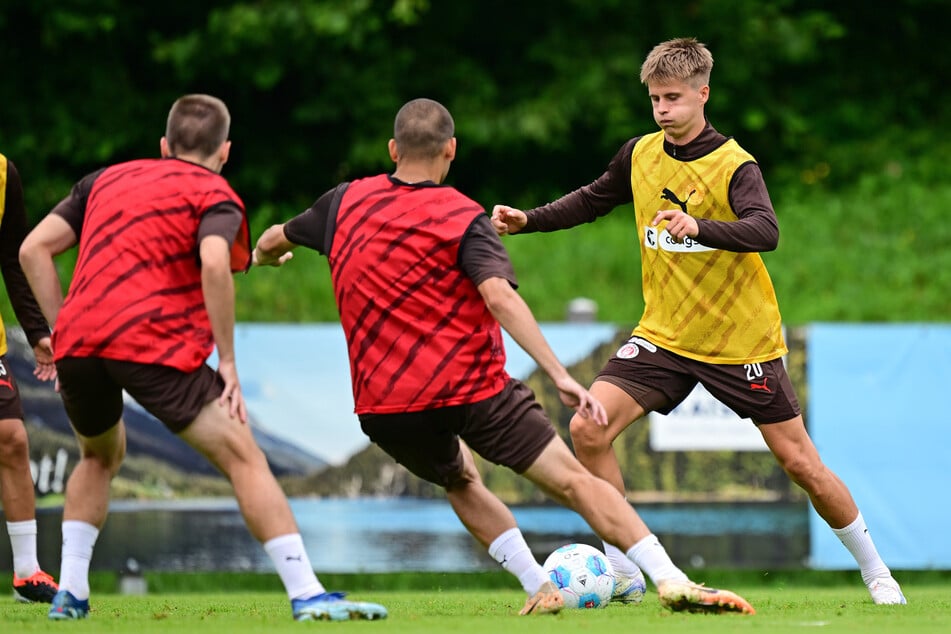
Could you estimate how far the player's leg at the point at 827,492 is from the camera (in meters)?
6.82

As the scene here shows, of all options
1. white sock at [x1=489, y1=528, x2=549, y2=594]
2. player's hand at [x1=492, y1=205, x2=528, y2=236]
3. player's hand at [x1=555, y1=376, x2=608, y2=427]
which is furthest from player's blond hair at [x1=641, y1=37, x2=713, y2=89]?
white sock at [x1=489, y1=528, x2=549, y2=594]

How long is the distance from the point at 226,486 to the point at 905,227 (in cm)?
917

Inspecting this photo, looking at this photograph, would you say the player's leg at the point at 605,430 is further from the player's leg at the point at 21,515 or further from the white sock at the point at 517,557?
the player's leg at the point at 21,515

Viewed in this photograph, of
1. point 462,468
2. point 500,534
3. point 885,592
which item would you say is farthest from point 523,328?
point 885,592

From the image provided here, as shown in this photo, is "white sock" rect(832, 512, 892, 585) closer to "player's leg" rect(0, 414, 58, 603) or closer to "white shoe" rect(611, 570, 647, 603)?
"white shoe" rect(611, 570, 647, 603)

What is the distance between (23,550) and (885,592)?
4.41 metres

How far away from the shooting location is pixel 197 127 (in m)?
5.62

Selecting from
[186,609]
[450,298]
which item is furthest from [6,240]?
[450,298]

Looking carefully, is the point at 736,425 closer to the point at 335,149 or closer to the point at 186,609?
the point at 186,609

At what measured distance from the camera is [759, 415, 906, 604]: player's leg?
6820 mm

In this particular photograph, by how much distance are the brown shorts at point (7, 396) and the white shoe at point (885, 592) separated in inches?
173

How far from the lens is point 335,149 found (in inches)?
736

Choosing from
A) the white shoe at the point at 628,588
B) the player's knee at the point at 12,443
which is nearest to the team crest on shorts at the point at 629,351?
the white shoe at the point at 628,588

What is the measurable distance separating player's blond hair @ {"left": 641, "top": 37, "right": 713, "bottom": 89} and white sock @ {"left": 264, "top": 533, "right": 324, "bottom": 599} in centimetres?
272
